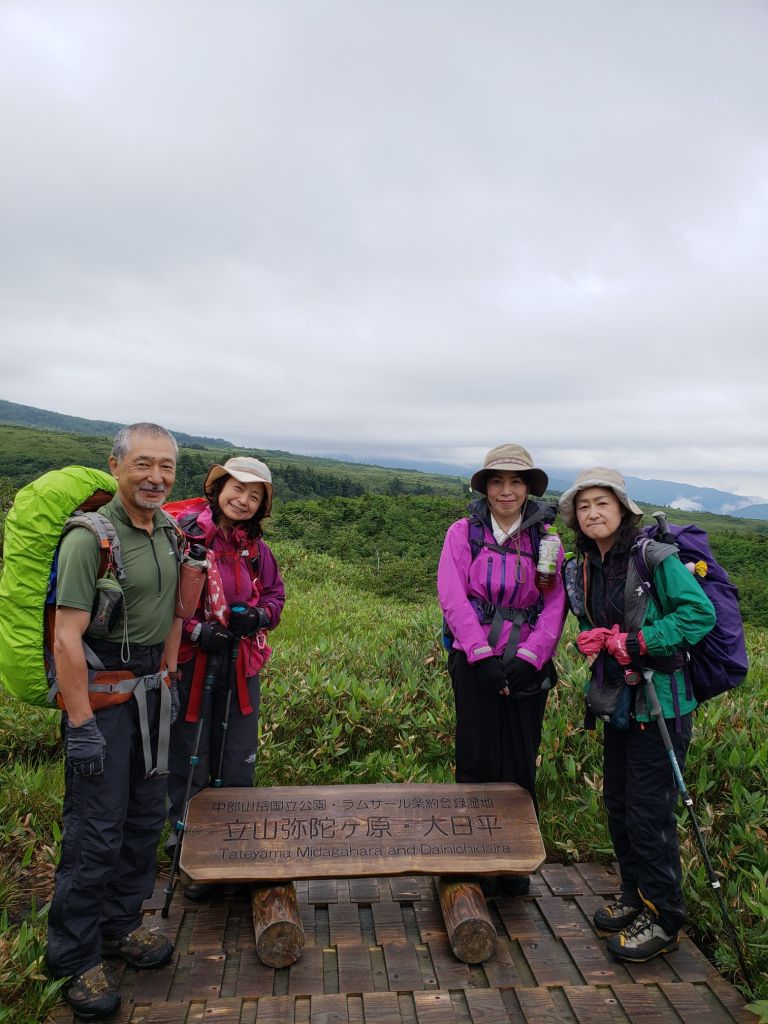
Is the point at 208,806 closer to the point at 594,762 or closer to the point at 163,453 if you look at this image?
the point at 163,453

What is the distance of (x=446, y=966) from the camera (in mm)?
3842

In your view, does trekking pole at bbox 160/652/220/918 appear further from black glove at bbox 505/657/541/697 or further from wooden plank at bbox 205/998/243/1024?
black glove at bbox 505/657/541/697

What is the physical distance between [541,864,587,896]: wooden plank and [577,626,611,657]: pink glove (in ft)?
6.56

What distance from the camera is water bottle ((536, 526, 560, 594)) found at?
4.31 meters

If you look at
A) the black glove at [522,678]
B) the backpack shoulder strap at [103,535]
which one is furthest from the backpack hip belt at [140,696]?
the black glove at [522,678]

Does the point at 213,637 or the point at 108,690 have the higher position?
the point at 213,637

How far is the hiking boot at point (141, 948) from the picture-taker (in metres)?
3.73

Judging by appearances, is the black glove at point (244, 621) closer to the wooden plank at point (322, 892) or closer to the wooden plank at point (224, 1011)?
the wooden plank at point (322, 892)

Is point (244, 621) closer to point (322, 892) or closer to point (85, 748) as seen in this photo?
point (85, 748)

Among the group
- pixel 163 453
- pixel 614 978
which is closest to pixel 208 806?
pixel 163 453

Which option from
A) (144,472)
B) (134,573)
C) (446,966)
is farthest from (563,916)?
(144,472)

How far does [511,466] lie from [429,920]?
3.14 metres

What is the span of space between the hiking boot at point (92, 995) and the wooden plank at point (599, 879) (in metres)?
3.22

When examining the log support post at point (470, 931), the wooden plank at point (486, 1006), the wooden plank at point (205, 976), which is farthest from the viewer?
the log support post at point (470, 931)
